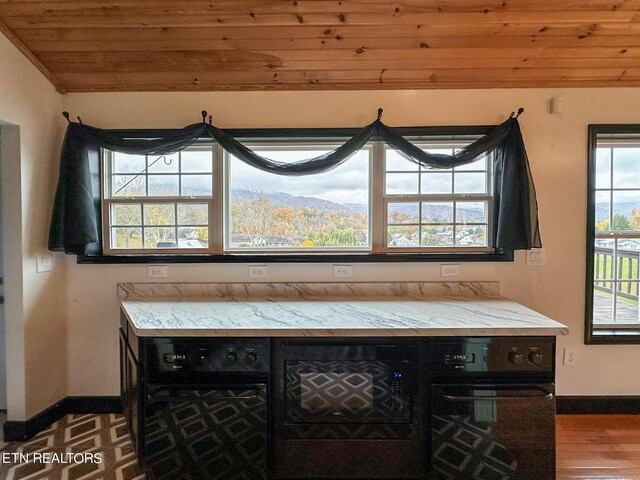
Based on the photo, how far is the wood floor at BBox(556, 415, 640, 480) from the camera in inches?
71.1

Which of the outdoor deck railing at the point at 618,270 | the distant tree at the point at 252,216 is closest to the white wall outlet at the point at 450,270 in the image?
the outdoor deck railing at the point at 618,270

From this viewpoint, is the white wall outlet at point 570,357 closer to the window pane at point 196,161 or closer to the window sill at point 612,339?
the window sill at point 612,339

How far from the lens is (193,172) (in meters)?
2.39

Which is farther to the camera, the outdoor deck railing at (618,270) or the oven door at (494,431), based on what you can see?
the outdoor deck railing at (618,270)

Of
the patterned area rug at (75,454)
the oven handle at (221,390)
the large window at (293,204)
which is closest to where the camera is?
the oven handle at (221,390)

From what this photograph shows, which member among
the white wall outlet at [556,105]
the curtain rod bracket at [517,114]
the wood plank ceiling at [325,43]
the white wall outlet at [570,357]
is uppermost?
the wood plank ceiling at [325,43]

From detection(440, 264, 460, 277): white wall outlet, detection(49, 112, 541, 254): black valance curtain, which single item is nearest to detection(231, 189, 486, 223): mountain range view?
detection(49, 112, 541, 254): black valance curtain

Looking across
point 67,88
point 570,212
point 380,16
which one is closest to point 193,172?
point 67,88

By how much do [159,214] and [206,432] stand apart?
1.53m

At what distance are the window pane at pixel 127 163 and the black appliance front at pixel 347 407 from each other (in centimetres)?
173

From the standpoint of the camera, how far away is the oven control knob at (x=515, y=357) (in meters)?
1.59

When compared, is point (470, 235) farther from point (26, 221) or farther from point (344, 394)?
point (26, 221)

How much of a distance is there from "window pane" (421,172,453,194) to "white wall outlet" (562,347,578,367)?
1.42 m

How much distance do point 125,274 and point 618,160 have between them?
369 centimetres
